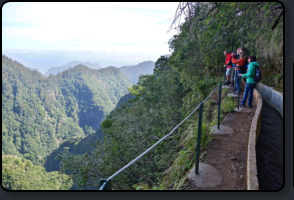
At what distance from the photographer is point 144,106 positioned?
58.3 feet

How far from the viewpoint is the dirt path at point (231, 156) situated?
2.76 meters

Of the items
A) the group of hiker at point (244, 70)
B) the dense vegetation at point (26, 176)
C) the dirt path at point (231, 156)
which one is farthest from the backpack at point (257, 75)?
the dense vegetation at point (26, 176)

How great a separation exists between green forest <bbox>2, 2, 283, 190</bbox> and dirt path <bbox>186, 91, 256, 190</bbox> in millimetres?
213

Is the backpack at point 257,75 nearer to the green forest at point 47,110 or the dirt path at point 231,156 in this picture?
the dirt path at point 231,156

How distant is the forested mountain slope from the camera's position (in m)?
103

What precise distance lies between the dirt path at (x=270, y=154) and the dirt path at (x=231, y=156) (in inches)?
12.4

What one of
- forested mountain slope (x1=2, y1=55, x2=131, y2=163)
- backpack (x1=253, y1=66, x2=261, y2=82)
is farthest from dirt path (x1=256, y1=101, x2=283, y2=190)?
forested mountain slope (x1=2, y1=55, x2=131, y2=163)

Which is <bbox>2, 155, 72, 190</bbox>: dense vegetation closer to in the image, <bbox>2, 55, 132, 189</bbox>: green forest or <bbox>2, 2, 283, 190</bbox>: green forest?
<bbox>2, 2, 283, 190</bbox>: green forest

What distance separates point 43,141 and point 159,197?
12658 centimetres

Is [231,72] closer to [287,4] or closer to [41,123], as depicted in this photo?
[287,4]

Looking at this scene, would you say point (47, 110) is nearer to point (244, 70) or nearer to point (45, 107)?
point (45, 107)

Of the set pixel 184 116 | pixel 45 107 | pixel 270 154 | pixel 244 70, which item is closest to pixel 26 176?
pixel 184 116

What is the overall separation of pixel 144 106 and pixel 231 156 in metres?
14.4

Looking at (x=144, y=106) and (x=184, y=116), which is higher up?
(x=184, y=116)
